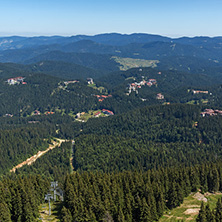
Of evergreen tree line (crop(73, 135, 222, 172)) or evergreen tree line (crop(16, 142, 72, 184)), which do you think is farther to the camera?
evergreen tree line (crop(73, 135, 222, 172))

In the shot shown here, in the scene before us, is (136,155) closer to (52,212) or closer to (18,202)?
Answer: (52,212)

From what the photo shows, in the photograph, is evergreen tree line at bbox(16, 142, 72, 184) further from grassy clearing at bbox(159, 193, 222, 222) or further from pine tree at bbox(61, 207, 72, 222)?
grassy clearing at bbox(159, 193, 222, 222)

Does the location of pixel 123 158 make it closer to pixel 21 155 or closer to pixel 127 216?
pixel 21 155

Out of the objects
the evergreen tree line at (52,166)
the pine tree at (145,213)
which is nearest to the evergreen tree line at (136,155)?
the evergreen tree line at (52,166)

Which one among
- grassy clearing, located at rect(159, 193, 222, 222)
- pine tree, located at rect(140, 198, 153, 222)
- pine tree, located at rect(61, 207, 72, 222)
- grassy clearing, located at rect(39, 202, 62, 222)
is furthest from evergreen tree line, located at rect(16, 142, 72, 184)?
grassy clearing, located at rect(159, 193, 222, 222)

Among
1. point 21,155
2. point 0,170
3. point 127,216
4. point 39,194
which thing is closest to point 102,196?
point 127,216

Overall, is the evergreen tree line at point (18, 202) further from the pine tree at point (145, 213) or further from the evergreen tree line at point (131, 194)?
the pine tree at point (145, 213)

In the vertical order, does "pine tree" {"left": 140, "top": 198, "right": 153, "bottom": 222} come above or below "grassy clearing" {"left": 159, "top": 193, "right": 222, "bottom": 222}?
above
